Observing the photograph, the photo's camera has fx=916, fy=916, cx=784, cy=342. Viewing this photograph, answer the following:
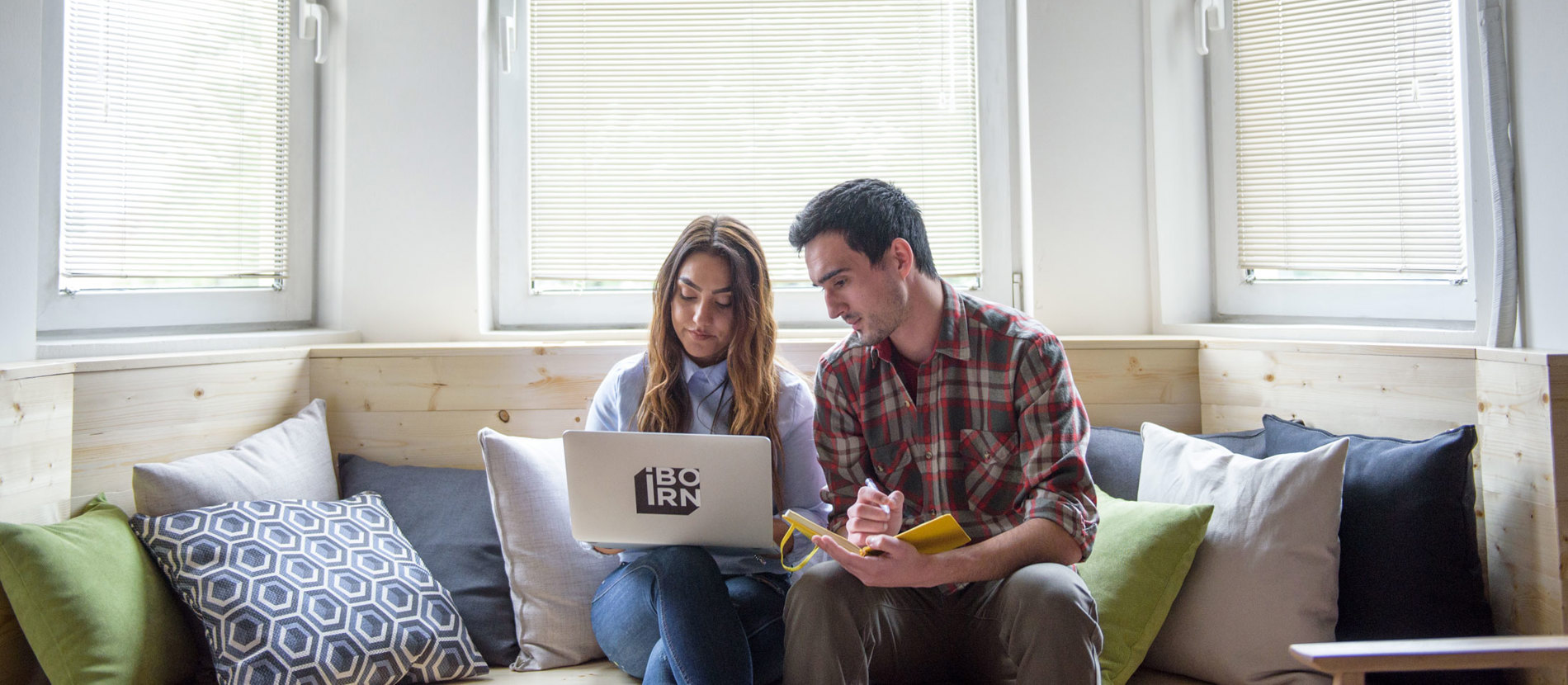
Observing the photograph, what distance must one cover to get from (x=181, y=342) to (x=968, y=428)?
5.60 ft

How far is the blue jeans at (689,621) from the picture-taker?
143 centimetres

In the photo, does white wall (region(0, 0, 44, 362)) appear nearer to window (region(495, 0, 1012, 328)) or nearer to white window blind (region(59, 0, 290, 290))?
white window blind (region(59, 0, 290, 290))

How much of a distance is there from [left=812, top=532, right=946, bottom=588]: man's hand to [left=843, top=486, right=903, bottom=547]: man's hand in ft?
0.18

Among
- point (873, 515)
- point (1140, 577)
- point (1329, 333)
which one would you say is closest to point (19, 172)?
point (873, 515)

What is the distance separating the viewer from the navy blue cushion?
145 cm

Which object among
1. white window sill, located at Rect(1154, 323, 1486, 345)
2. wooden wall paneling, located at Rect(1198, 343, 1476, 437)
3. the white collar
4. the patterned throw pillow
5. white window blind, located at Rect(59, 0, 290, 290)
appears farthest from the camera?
white window blind, located at Rect(59, 0, 290, 290)

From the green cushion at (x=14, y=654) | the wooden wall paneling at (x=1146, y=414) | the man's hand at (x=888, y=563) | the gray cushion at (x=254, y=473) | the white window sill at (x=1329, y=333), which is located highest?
the white window sill at (x=1329, y=333)

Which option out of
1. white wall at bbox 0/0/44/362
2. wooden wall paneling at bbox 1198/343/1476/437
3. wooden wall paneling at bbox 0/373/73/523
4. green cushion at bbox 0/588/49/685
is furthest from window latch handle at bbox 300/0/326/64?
wooden wall paneling at bbox 1198/343/1476/437

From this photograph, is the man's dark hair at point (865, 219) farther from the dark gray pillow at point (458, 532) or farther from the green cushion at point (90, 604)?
the green cushion at point (90, 604)

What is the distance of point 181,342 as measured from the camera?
2014 millimetres

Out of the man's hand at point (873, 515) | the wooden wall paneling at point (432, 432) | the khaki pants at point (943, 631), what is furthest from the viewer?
the wooden wall paneling at point (432, 432)

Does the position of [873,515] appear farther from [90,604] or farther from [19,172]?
[19,172]

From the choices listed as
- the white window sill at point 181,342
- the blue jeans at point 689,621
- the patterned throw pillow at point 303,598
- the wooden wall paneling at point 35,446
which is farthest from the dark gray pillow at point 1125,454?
the wooden wall paneling at point 35,446

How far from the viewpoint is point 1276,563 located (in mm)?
1529
